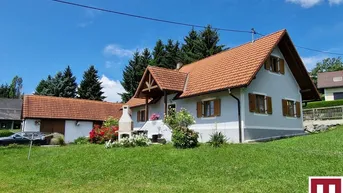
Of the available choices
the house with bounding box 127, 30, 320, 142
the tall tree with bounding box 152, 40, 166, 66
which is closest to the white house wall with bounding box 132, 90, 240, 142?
the house with bounding box 127, 30, 320, 142

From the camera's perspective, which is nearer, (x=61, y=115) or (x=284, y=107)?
(x=284, y=107)

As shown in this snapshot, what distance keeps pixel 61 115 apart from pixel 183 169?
26.0 meters

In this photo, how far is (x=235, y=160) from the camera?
1207 centimetres

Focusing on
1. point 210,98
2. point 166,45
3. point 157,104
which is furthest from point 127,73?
point 210,98

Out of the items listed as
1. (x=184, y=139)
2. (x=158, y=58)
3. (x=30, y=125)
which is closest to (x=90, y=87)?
(x=158, y=58)

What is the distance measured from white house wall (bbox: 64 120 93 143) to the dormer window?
2248 centimetres

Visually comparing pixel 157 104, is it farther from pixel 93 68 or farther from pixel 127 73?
pixel 93 68

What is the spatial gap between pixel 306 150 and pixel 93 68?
152 ft

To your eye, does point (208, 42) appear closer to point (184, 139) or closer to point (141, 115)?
point (141, 115)

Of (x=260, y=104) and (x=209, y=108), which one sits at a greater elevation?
(x=260, y=104)

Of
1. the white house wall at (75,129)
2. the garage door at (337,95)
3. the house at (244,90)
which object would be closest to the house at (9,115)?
the white house wall at (75,129)

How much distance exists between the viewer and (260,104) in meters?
20.0

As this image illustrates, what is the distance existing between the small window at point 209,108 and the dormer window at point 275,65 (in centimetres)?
428

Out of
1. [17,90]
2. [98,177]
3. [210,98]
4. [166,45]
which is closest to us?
[98,177]
